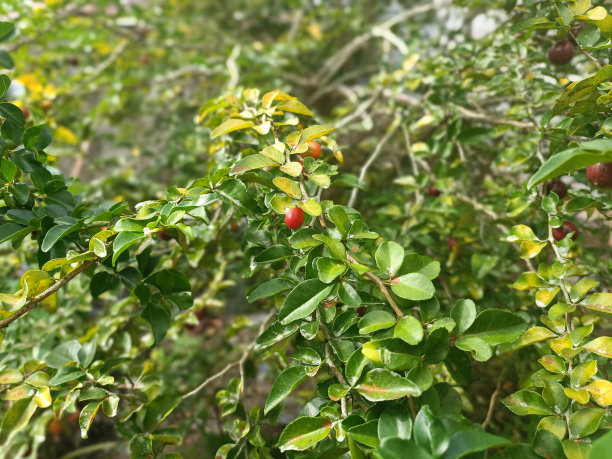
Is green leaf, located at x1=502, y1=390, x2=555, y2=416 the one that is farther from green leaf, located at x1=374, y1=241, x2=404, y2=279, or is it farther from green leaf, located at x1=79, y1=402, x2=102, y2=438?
green leaf, located at x1=79, y1=402, x2=102, y2=438

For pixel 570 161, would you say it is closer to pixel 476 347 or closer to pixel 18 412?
pixel 476 347

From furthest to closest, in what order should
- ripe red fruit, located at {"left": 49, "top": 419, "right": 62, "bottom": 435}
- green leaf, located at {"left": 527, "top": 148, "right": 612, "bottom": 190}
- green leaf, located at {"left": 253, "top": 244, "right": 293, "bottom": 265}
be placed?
ripe red fruit, located at {"left": 49, "top": 419, "right": 62, "bottom": 435}
green leaf, located at {"left": 253, "top": 244, "right": 293, "bottom": 265}
green leaf, located at {"left": 527, "top": 148, "right": 612, "bottom": 190}

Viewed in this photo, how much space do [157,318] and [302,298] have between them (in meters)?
0.33

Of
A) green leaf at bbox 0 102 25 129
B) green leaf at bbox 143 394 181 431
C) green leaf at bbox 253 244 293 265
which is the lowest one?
green leaf at bbox 143 394 181 431

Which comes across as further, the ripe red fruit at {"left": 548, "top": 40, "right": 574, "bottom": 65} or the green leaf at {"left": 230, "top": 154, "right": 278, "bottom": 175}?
the ripe red fruit at {"left": 548, "top": 40, "right": 574, "bottom": 65}

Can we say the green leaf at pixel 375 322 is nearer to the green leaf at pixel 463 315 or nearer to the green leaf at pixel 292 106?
the green leaf at pixel 463 315

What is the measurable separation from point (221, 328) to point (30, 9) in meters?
1.51

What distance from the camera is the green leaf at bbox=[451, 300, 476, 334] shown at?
542 millimetres

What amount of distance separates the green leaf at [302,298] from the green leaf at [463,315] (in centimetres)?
17

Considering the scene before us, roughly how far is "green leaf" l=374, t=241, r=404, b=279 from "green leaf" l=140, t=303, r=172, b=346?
1.33ft

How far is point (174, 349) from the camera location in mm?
1776

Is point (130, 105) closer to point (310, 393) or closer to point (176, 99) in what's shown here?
point (176, 99)

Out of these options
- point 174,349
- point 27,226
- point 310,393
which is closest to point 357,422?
point 27,226

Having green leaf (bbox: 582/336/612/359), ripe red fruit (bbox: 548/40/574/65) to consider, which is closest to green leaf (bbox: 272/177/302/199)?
green leaf (bbox: 582/336/612/359)
